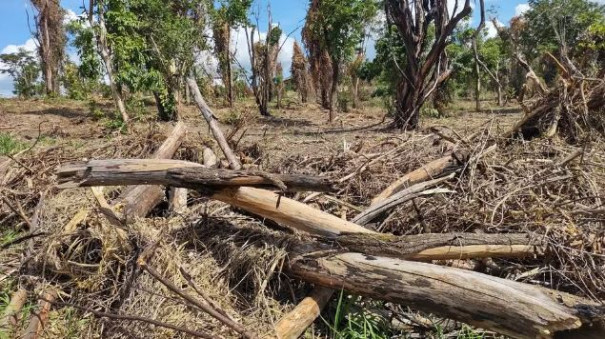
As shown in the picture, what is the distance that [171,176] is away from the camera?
10.0ft

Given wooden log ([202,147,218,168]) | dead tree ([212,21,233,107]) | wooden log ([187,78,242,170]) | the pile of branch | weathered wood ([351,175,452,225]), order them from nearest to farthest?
1. weathered wood ([351,175,452,225])
2. wooden log ([187,78,242,170])
3. the pile of branch
4. wooden log ([202,147,218,168])
5. dead tree ([212,21,233,107])

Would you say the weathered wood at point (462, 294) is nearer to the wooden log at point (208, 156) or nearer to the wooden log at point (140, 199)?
the wooden log at point (140, 199)

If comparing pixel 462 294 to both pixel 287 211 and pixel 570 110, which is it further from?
pixel 570 110

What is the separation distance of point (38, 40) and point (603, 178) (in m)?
20.8

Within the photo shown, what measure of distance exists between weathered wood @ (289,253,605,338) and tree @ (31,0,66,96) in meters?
18.0

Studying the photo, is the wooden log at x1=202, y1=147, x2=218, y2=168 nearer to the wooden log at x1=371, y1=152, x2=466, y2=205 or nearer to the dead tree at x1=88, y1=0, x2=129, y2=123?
the wooden log at x1=371, y1=152, x2=466, y2=205

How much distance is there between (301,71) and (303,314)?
19.1 metres

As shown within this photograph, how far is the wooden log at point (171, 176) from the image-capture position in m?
2.83

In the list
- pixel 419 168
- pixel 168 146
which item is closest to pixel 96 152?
pixel 168 146

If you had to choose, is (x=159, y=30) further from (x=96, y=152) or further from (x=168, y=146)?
(x=168, y=146)

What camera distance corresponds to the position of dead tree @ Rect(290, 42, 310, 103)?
2092cm

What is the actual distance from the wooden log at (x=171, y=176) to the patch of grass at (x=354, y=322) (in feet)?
2.02

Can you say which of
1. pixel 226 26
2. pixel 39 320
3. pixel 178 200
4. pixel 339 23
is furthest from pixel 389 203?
pixel 226 26

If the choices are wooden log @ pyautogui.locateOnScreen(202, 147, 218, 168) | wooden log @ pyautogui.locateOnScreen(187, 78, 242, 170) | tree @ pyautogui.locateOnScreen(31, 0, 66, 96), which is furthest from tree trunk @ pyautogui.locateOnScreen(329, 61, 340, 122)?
tree @ pyautogui.locateOnScreen(31, 0, 66, 96)
